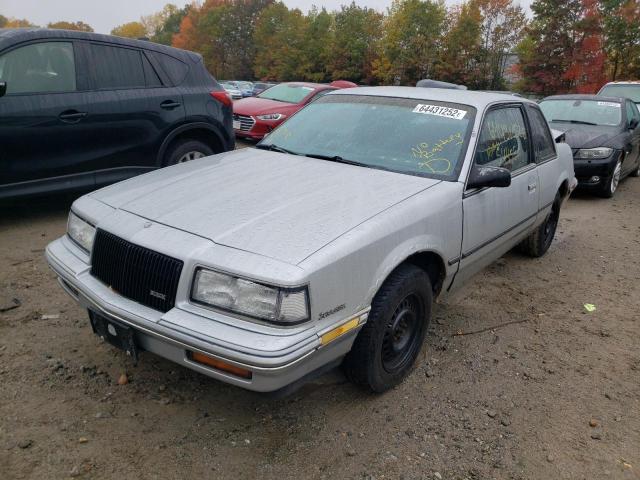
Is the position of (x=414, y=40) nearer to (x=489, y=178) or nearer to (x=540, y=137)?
(x=540, y=137)

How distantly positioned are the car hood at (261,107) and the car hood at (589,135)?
4997 millimetres

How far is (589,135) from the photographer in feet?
25.8

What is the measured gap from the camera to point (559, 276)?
188 inches

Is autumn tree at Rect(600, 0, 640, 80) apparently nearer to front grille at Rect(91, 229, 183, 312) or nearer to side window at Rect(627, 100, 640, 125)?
side window at Rect(627, 100, 640, 125)

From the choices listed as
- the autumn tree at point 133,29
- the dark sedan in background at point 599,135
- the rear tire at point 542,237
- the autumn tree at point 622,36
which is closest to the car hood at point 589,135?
the dark sedan in background at point 599,135

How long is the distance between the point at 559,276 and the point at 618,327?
0.99m

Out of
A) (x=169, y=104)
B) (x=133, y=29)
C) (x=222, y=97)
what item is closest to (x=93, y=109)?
(x=169, y=104)

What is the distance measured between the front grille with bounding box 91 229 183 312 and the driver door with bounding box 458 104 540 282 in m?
1.79

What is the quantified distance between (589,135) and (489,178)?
586 cm

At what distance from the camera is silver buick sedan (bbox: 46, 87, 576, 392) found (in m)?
2.13

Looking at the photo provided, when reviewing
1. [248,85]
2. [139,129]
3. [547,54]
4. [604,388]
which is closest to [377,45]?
[248,85]

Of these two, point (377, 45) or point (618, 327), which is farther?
point (377, 45)

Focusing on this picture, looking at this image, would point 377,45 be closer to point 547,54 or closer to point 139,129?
point 547,54

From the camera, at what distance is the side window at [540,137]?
4.27 meters
